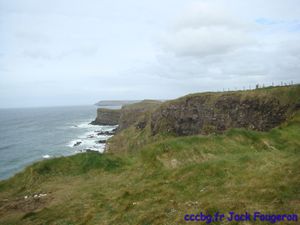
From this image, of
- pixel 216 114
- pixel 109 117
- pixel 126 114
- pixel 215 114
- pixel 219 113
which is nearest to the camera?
pixel 219 113

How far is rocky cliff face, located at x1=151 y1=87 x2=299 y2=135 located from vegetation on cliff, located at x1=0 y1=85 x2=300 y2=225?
19354mm

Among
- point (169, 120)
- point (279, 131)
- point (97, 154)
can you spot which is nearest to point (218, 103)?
point (169, 120)

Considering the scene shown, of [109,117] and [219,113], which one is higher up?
[219,113]

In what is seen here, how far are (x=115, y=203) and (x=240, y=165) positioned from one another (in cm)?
823

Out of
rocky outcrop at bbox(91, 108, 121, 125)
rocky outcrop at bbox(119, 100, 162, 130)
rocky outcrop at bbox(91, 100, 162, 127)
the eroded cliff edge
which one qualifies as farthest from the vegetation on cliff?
rocky outcrop at bbox(91, 108, 121, 125)

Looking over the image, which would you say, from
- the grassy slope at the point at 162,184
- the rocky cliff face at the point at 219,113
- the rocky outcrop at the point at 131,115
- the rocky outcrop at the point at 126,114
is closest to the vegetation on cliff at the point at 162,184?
the grassy slope at the point at 162,184

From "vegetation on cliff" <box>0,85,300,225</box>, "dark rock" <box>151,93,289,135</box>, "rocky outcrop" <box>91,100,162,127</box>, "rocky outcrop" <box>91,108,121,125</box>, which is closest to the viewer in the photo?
"vegetation on cliff" <box>0,85,300,225</box>

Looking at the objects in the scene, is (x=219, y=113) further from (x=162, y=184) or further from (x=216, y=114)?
(x=162, y=184)

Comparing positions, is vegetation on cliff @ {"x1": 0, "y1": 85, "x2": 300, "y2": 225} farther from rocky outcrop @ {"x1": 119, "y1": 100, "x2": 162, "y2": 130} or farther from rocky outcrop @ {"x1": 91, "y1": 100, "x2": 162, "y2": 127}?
rocky outcrop @ {"x1": 119, "y1": 100, "x2": 162, "y2": 130}

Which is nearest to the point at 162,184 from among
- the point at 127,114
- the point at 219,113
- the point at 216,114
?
the point at 219,113

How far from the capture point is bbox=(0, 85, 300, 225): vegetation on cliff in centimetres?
1080

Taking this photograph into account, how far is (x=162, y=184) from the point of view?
50.7 ft

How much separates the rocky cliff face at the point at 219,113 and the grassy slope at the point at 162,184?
20791 millimetres

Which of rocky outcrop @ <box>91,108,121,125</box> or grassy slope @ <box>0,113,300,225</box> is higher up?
grassy slope @ <box>0,113,300,225</box>
